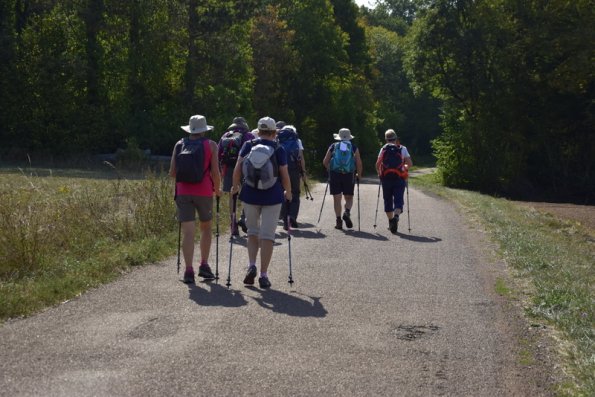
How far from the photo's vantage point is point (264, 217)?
438 inches

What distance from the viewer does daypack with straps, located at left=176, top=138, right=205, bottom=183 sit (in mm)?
11016

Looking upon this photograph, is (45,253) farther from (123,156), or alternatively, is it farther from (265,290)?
(123,156)

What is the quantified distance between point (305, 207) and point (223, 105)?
28.2 meters

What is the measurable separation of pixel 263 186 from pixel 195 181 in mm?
806

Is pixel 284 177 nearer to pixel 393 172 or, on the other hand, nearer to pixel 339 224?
pixel 339 224

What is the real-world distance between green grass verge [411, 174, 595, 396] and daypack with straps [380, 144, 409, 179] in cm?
217

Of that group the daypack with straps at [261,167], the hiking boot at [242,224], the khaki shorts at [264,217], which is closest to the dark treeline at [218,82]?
the hiking boot at [242,224]

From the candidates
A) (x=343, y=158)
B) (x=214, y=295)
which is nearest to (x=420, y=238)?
(x=343, y=158)

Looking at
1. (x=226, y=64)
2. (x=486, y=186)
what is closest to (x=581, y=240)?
(x=486, y=186)

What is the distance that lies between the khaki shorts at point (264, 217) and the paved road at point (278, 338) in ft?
2.08

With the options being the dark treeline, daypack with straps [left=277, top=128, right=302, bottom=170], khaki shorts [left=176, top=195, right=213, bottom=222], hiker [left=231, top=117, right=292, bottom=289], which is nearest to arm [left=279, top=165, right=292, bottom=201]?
hiker [left=231, top=117, right=292, bottom=289]

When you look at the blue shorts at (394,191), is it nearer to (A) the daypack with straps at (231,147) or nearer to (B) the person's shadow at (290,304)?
(A) the daypack with straps at (231,147)

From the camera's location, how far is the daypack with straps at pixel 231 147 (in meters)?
15.8

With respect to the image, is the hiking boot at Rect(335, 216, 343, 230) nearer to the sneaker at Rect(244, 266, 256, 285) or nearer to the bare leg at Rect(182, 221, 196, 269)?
the bare leg at Rect(182, 221, 196, 269)
